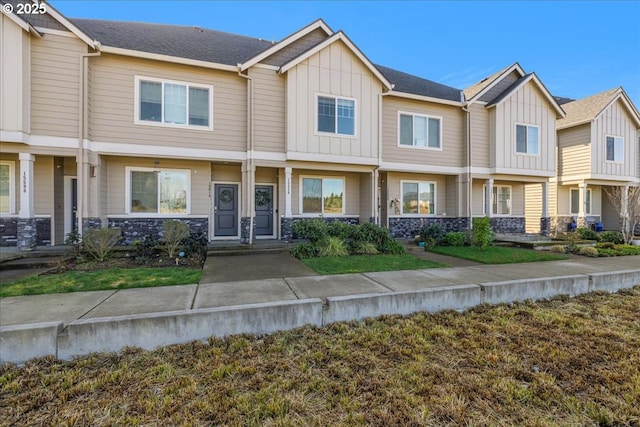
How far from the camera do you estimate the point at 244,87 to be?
33.8ft

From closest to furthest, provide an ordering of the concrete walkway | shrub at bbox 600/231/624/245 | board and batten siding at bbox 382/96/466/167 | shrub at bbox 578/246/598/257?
the concrete walkway, shrub at bbox 578/246/598/257, board and batten siding at bbox 382/96/466/167, shrub at bbox 600/231/624/245

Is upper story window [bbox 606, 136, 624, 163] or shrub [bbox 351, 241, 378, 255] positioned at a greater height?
upper story window [bbox 606, 136, 624, 163]

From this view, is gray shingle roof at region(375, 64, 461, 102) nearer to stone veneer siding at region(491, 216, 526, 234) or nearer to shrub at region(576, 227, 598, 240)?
stone veneer siding at region(491, 216, 526, 234)

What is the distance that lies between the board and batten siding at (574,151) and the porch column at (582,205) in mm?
725

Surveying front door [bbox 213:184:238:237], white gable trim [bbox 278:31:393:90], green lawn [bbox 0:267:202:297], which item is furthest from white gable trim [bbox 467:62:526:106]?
green lawn [bbox 0:267:202:297]

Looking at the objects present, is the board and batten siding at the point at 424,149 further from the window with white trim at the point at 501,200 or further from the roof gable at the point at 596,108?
the roof gable at the point at 596,108

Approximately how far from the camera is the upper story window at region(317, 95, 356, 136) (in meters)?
10.5

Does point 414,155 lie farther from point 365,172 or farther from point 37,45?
point 37,45

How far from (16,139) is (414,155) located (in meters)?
12.5

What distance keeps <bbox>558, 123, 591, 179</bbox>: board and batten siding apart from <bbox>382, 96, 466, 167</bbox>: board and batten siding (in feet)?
23.1

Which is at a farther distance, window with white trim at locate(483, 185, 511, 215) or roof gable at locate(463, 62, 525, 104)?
window with white trim at locate(483, 185, 511, 215)

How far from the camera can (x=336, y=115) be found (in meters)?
10.7

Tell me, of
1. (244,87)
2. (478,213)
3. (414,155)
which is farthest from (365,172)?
(478,213)

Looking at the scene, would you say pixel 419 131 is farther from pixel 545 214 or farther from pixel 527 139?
pixel 545 214
